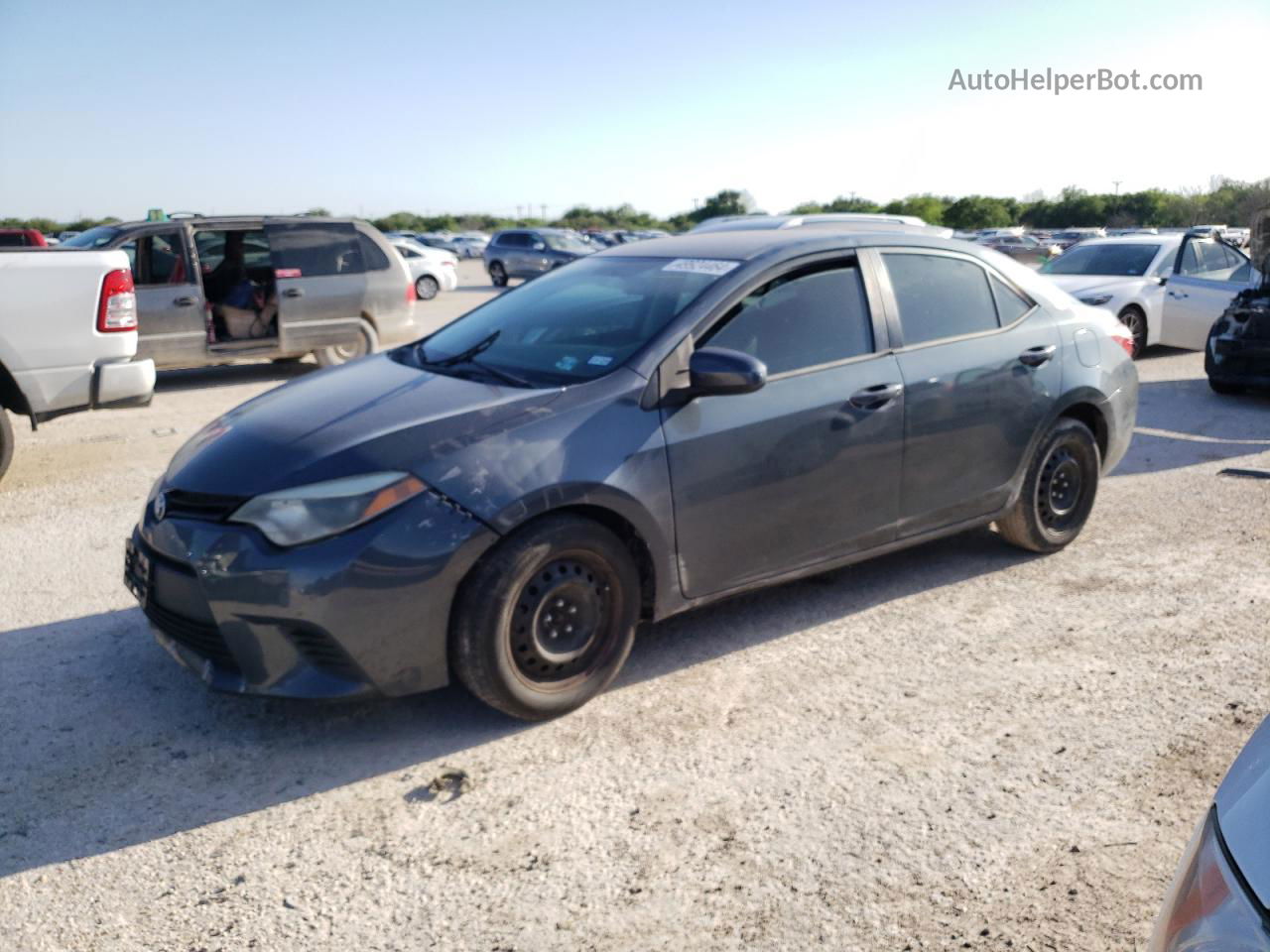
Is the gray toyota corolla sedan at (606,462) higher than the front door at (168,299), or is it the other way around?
the front door at (168,299)

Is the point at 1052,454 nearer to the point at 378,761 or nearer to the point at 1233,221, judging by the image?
the point at 378,761

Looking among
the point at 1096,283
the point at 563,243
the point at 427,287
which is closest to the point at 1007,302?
the point at 1096,283

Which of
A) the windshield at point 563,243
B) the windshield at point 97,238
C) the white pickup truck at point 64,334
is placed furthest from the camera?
the windshield at point 563,243

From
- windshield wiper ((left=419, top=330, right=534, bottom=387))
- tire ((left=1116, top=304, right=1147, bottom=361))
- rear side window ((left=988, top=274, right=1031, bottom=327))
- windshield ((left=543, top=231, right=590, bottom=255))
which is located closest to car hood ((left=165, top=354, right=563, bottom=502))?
windshield wiper ((left=419, top=330, right=534, bottom=387))

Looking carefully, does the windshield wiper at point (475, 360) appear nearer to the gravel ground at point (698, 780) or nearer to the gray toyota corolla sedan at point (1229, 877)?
the gravel ground at point (698, 780)

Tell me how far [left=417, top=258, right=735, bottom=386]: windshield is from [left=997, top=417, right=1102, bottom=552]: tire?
2.03 meters

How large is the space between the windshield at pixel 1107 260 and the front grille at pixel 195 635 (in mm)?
11763

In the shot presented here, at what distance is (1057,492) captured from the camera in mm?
5461

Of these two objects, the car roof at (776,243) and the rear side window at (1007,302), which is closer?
the car roof at (776,243)

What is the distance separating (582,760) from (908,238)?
2.83 meters

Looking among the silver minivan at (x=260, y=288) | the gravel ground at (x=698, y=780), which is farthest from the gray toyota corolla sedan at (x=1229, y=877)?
the silver minivan at (x=260, y=288)

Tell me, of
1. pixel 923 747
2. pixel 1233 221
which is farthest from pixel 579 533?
pixel 1233 221

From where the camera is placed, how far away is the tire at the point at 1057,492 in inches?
208

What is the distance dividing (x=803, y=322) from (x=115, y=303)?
15.7ft
